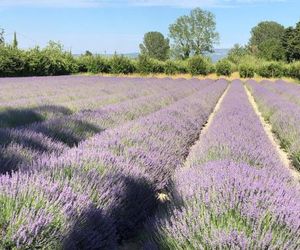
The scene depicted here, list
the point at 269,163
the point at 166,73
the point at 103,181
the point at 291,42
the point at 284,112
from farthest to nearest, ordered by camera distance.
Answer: the point at 291,42 → the point at 166,73 → the point at 284,112 → the point at 269,163 → the point at 103,181

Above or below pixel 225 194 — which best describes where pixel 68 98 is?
below

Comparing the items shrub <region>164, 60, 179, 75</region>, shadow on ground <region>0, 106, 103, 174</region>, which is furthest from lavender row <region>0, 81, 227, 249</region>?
shrub <region>164, 60, 179, 75</region>

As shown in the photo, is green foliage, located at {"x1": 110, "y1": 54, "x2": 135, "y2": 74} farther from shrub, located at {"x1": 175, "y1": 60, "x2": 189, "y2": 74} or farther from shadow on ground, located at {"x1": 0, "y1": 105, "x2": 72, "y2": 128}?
shadow on ground, located at {"x1": 0, "y1": 105, "x2": 72, "y2": 128}

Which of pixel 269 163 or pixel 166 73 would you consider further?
pixel 166 73

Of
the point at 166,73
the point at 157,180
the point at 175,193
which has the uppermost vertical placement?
the point at 175,193

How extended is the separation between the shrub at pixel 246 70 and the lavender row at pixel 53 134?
36.7m

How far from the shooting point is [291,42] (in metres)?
70.9

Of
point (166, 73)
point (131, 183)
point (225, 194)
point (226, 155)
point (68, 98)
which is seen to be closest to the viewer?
point (225, 194)

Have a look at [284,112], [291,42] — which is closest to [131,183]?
[284,112]

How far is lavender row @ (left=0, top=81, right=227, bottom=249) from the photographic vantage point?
2455mm

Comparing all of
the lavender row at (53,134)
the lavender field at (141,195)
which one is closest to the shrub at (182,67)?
the lavender row at (53,134)

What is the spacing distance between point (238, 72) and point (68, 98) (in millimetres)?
35577

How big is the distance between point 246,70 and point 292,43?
28481 mm

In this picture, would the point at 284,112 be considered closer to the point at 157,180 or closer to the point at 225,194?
the point at 157,180
